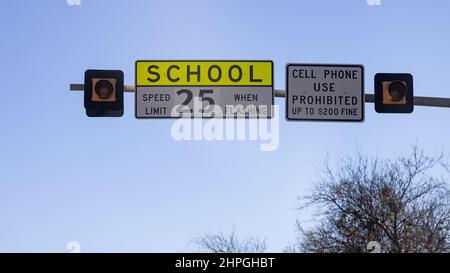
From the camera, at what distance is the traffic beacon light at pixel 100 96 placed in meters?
15.4

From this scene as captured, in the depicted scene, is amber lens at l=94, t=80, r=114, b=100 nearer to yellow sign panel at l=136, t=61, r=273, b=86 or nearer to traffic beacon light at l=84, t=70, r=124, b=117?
traffic beacon light at l=84, t=70, r=124, b=117

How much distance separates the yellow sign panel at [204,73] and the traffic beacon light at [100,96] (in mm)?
610

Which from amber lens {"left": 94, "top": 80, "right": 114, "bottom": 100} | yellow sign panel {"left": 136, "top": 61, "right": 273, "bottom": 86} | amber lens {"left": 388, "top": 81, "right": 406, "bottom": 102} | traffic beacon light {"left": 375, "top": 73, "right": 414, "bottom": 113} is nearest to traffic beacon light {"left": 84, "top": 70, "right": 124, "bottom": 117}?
amber lens {"left": 94, "top": 80, "right": 114, "bottom": 100}

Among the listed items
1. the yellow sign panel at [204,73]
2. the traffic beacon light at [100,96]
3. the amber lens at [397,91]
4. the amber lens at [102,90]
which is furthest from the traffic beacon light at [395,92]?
the amber lens at [102,90]

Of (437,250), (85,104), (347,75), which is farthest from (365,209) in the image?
(85,104)

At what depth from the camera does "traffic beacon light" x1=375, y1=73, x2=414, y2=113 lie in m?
15.8

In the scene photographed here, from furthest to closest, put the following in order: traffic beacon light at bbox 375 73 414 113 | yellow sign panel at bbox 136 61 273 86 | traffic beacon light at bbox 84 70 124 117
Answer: traffic beacon light at bbox 375 73 414 113
yellow sign panel at bbox 136 61 273 86
traffic beacon light at bbox 84 70 124 117

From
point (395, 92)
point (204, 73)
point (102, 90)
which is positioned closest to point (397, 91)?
point (395, 92)

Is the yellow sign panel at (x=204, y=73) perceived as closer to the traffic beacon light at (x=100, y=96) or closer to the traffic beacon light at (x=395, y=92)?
the traffic beacon light at (x=100, y=96)

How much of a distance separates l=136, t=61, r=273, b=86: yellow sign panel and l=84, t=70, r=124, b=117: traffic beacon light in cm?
61

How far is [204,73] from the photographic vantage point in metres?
15.6

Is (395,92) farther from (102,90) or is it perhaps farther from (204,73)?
(102,90)
